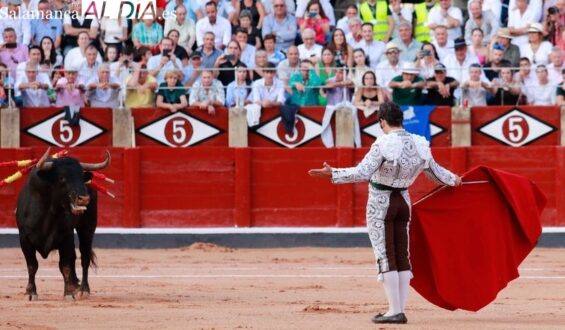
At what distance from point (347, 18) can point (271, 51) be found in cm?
95

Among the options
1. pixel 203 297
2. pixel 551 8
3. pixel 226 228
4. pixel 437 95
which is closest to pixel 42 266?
pixel 226 228

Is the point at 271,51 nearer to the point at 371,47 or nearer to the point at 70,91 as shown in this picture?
the point at 371,47

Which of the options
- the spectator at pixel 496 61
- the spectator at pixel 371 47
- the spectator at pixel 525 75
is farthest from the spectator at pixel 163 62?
the spectator at pixel 525 75

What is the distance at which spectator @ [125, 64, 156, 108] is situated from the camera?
15.0m

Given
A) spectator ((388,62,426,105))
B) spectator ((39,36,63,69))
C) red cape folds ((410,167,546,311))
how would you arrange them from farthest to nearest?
spectator ((39,36,63,69)) < spectator ((388,62,426,105)) < red cape folds ((410,167,546,311))

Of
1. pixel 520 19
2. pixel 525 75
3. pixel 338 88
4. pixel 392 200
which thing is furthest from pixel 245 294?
pixel 520 19

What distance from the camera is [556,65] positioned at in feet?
49.4

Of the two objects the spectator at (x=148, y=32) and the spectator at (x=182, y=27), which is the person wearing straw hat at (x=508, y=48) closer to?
the spectator at (x=182, y=27)

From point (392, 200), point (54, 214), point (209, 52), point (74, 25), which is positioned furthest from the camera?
point (74, 25)

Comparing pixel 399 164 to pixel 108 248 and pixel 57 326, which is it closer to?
pixel 57 326

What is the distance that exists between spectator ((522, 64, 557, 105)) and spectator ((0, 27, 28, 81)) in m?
5.39

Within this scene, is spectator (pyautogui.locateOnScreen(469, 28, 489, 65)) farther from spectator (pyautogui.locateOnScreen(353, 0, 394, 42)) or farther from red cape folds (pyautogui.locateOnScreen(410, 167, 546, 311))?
red cape folds (pyautogui.locateOnScreen(410, 167, 546, 311))

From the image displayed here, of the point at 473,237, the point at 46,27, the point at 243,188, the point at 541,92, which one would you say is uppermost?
the point at 46,27

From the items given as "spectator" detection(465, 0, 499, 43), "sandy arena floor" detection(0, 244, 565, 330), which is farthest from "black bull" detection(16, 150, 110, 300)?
"spectator" detection(465, 0, 499, 43)
